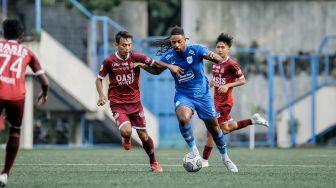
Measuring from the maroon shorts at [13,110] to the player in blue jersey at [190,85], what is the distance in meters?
3.21

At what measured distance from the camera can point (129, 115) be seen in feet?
49.1

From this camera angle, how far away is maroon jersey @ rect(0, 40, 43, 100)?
450 inches

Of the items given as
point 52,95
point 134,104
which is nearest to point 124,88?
point 134,104

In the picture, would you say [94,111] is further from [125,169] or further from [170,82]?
[125,169]

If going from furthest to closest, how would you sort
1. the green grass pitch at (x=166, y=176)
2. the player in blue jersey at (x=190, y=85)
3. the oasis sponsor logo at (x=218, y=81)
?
the oasis sponsor logo at (x=218, y=81)
the player in blue jersey at (x=190, y=85)
the green grass pitch at (x=166, y=176)

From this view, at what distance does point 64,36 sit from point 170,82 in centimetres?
370

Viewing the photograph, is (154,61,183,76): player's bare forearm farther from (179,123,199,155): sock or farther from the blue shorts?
(179,123,199,155): sock

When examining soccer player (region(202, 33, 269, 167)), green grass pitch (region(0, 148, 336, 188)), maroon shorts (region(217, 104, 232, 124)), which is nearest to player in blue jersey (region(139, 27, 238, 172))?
green grass pitch (region(0, 148, 336, 188))

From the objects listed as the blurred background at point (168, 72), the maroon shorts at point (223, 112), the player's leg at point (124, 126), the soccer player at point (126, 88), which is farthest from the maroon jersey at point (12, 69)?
the blurred background at point (168, 72)

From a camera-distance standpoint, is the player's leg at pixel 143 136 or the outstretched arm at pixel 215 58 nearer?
the outstretched arm at pixel 215 58

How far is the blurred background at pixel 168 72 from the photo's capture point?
28234 mm

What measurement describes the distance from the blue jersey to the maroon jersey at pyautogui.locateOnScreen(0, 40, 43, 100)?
3.21m

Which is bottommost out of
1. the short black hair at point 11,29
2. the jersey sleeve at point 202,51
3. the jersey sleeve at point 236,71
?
the jersey sleeve at point 236,71

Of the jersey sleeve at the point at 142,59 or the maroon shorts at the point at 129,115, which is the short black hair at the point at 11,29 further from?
the maroon shorts at the point at 129,115
